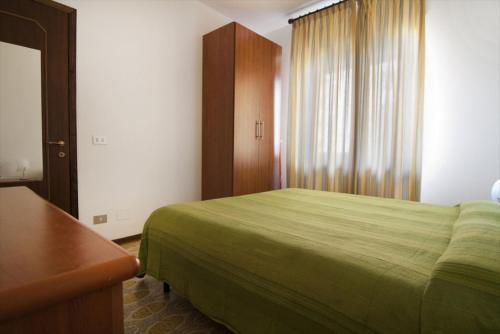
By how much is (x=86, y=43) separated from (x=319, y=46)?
2583 millimetres

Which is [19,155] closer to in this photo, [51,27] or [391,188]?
[51,27]

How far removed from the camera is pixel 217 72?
321 cm

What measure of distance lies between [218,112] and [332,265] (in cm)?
264

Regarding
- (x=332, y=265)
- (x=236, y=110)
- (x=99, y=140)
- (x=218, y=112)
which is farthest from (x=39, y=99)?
(x=332, y=265)

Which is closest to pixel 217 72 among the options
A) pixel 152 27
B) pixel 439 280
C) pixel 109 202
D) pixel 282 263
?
pixel 152 27

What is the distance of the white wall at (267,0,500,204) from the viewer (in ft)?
7.67

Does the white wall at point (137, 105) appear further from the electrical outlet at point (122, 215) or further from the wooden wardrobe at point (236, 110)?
the wooden wardrobe at point (236, 110)

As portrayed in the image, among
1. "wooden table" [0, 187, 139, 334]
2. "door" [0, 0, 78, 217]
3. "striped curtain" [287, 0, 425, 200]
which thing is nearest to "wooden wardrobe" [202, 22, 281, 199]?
"striped curtain" [287, 0, 425, 200]

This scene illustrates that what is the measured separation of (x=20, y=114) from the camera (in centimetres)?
210

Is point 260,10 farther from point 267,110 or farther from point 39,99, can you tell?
point 39,99

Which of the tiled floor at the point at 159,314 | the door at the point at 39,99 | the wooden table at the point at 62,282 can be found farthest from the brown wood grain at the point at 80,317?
the door at the point at 39,99

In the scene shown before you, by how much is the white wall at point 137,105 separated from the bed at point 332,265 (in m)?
1.29

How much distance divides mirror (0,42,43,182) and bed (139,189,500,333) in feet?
4.36

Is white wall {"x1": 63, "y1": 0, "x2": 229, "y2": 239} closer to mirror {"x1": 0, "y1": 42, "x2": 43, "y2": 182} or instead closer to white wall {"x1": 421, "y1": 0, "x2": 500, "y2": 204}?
mirror {"x1": 0, "y1": 42, "x2": 43, "y2": 182}
